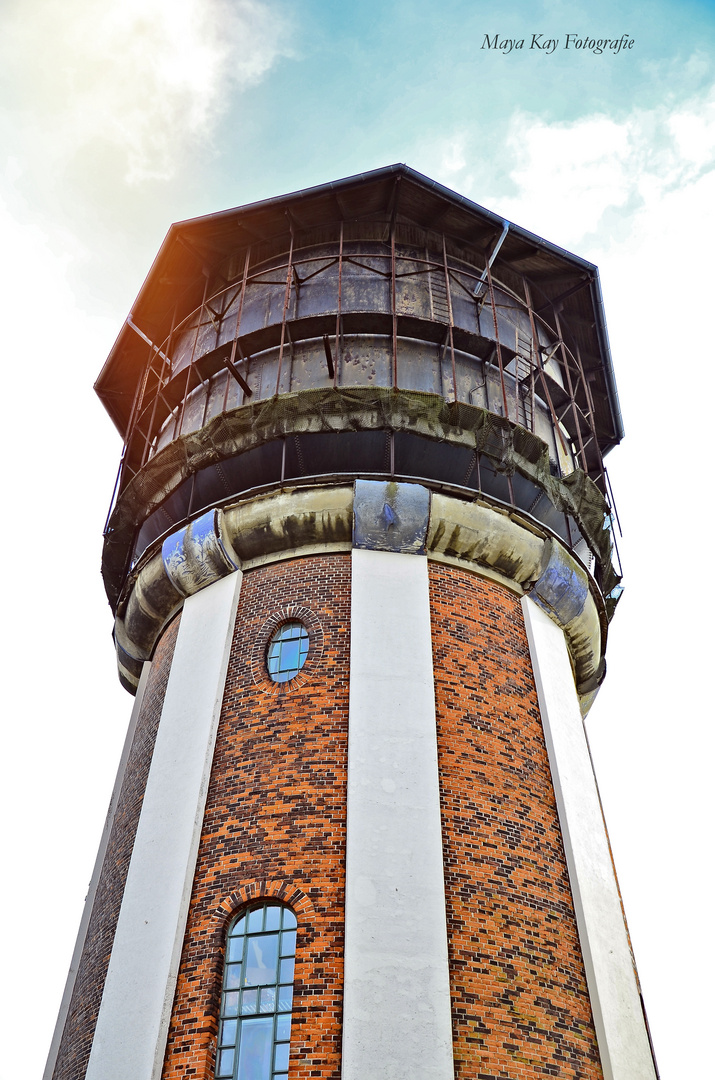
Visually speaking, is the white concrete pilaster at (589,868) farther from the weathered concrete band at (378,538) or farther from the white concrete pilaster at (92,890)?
the white concrete pilaster at (92,890)

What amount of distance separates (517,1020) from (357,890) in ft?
6.39

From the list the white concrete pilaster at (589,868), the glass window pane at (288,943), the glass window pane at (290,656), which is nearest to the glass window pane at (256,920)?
the glass window pane at (288,943)

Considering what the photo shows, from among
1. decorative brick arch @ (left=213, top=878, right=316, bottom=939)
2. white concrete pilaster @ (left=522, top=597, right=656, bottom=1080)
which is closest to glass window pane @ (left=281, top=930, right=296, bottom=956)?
decorative brick arch @ (left=213, top=878, right=316, bottom=939)

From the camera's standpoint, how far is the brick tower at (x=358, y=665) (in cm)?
905

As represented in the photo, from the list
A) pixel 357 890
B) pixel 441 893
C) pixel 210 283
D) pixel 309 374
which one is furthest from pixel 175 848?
pixel 210 283

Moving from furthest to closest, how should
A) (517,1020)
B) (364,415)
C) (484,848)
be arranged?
(364,415), (484,848), (517,1020)

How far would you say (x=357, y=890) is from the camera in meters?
9.19

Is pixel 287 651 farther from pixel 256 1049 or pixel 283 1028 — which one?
pixel 256 1049

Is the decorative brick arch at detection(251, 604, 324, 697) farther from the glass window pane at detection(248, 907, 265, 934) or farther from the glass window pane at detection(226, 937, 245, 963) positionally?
the glass window pane at detection(226, 937, 245, 963)

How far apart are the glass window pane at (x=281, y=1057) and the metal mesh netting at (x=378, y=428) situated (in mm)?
7437

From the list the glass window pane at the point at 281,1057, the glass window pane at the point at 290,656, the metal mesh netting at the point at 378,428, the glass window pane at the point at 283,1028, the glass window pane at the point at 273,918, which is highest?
the metal mesh netting at the point at 378,428

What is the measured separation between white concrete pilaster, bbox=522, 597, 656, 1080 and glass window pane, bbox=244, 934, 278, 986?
331 cm

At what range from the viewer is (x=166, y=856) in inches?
402

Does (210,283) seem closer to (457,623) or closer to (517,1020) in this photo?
(457,623)
